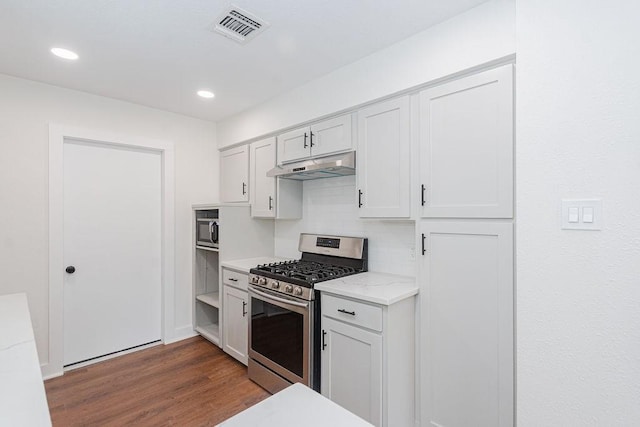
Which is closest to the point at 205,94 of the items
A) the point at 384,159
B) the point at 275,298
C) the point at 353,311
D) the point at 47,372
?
the point at 384,159

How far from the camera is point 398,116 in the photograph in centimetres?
216

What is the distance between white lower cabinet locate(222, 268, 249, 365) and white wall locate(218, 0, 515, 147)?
153cm

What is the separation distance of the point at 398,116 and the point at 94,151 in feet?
9.74

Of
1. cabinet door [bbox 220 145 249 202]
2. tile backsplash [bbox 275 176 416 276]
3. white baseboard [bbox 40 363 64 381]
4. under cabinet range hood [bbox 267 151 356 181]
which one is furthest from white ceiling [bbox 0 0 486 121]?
white baseboard [bbox 40 363 64 381]

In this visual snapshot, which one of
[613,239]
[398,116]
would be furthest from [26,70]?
[613,239]

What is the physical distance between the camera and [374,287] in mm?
2135

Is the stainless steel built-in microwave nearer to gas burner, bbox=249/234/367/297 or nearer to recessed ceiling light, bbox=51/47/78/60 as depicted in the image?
gas burner, bbox=249/234/367/297

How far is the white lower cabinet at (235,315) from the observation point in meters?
2.96

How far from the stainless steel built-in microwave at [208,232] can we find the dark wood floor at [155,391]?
116 centimetres

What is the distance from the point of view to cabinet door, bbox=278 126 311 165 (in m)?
2.81

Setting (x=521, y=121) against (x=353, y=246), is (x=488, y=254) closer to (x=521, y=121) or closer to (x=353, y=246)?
(x=521, y=121)

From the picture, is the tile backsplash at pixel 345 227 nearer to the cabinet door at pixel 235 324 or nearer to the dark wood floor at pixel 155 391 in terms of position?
the cabinet door at pixel 235 324

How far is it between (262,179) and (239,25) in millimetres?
1585

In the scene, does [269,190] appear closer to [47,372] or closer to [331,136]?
[331,136]
